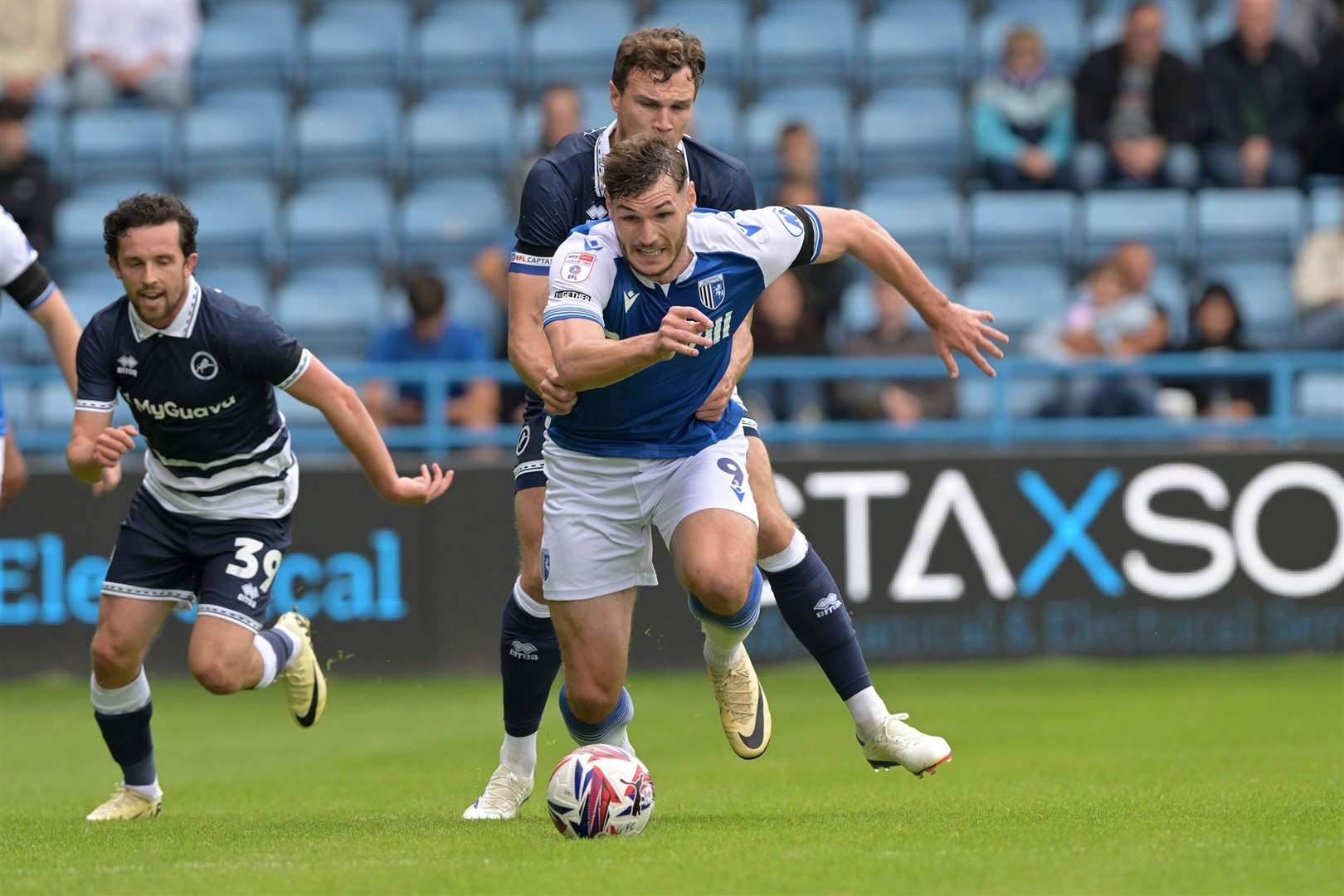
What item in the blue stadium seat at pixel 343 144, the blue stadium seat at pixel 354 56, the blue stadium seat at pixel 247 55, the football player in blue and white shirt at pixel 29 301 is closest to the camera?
the football player in blue and white shirt at pixel 29 301

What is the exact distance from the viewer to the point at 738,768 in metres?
9.22

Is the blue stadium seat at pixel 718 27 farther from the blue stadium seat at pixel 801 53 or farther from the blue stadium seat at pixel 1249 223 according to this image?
the blue stadium seat at pixel 1249 223

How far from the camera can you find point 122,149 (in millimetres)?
17156

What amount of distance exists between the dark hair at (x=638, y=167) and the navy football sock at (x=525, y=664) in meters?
1.90

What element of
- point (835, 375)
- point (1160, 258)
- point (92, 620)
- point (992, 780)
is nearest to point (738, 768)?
point (992, 780)

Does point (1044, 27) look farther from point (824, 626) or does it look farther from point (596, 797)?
point (596, 797)

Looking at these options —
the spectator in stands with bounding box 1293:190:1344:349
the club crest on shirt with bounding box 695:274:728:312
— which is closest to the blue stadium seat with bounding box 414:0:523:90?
the spectator in stands with bounding box 1293:190:1344:349

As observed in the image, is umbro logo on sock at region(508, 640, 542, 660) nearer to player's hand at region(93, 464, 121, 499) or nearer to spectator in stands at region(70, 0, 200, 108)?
player's hand at region(93, 464, 121, 499)

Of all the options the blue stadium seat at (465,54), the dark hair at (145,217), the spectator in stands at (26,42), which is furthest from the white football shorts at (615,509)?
the spectator in stands at (26,42)

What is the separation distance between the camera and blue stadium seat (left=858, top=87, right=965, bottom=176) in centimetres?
1648

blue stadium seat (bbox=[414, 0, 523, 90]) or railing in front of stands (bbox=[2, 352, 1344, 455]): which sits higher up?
blue stadium seat (bbox=[414, 0, 523, 90])

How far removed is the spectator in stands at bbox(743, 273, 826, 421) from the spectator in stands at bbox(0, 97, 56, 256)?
18.6 feet

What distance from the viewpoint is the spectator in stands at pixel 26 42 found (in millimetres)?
17125

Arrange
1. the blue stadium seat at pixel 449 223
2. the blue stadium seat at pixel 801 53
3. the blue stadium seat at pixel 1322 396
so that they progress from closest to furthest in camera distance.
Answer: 1. the blue stadium seat at pixel 1322 396
2. the blue stadium seat at pixel 449 223
3. the blue stadium seat at pixel 801 53
